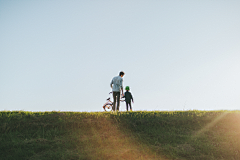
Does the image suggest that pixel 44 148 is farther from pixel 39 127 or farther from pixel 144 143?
pixel 144 143

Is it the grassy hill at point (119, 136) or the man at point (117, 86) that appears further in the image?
the man at point (117, 86)

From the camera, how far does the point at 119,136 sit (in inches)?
365

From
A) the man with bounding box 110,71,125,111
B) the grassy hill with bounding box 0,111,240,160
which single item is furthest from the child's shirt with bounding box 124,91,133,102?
the grassy hill with bounding box 0,111,240,160

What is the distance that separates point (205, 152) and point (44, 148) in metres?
6.66

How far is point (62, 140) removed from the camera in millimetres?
8719

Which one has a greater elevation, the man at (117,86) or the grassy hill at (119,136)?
the man at (117,86)

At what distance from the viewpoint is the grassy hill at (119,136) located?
7965 millimetres

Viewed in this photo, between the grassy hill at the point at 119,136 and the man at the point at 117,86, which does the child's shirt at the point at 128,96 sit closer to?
the man at the point at 117,86

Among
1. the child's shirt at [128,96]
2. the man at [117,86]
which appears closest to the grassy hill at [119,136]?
the man at [117,86]

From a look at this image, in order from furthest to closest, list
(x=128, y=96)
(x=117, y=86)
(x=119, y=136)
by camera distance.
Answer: (x=128, y=96)
(x=117, y=86)
(x=119, y=136)

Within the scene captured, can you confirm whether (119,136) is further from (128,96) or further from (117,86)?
(128,96)

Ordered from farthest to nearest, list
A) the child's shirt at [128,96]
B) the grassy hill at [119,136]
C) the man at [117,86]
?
the child's shirt at [128,96] → the man at [117,86] → the grassy hill at [119,136]

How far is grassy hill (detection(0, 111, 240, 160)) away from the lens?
796 cm

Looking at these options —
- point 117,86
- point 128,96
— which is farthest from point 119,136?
point 128,96
